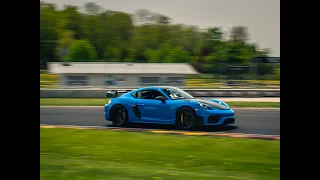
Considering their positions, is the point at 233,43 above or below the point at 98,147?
above

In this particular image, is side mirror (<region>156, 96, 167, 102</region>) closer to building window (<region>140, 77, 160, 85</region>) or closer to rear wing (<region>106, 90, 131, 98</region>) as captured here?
building window (<region>140, 77, 160, 85</region>)

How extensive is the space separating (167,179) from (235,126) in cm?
166

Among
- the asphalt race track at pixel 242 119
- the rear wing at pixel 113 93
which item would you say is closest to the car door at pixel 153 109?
the asphalt race track at pixel 242 119

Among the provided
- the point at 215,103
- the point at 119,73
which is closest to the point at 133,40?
the point at 119,73

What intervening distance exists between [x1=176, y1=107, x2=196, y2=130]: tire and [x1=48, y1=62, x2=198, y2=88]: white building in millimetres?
372

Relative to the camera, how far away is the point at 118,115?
561 cm

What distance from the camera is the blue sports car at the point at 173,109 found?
5.34 metres

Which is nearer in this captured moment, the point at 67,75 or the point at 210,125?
the point at 210,125

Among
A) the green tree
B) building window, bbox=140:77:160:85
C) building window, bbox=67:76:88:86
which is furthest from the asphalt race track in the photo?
the green tree

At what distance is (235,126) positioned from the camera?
5383mm
